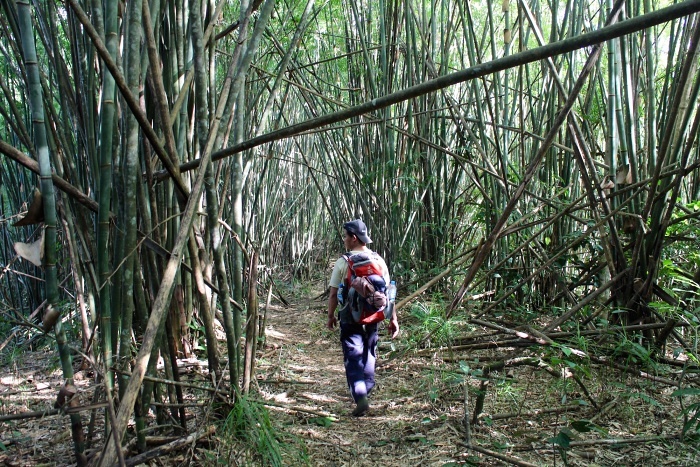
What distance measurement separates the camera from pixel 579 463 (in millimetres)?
1685

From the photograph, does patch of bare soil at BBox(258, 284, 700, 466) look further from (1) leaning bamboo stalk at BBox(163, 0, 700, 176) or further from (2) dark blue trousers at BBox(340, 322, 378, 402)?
(1) leaning bamboo stalk at BBox(163, 0, 700, 176)

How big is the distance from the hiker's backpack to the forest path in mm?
396

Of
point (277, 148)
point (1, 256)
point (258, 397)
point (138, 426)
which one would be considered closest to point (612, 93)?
point (258, 397)

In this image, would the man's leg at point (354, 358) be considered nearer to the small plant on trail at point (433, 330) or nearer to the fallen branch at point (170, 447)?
the small plant on trail at point (433, 330)

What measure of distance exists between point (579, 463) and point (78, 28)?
1.97 meters

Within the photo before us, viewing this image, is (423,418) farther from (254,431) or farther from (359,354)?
(254,431)

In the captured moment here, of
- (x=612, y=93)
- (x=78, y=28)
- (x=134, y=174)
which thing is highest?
(x=78, y=28)

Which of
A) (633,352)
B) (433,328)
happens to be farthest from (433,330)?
(633,352)

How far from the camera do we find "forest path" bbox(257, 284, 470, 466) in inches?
76.5

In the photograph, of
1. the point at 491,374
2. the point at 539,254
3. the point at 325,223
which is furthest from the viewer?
the point at 325,223

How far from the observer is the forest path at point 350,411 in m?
1.94

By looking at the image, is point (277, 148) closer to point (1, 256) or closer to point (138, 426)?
point (1, 256)

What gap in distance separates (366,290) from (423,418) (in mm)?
615

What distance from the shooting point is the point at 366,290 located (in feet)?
8.17
